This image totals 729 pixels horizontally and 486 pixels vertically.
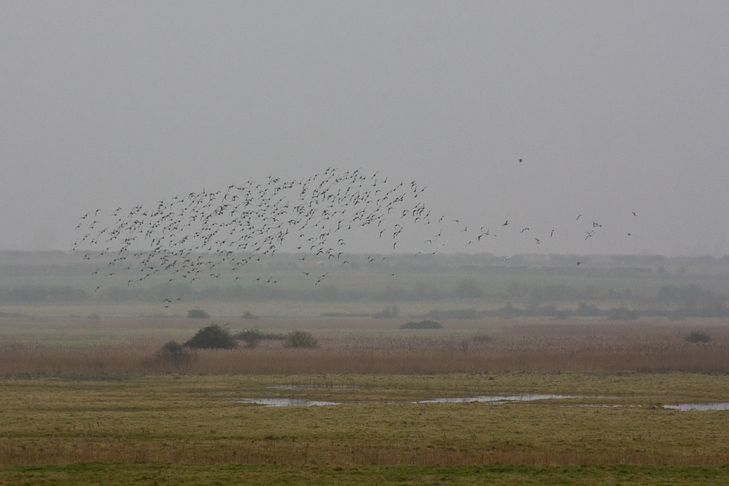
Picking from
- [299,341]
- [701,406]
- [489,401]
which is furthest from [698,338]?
[489,401]

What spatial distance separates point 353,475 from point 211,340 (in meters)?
43.5

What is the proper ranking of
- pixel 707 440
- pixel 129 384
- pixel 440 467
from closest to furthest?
1. pixel 440 467
2. pixel 707 440
3. pixel 129 384

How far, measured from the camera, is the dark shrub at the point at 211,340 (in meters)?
63.1

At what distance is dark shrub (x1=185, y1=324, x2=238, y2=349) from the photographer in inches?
2485

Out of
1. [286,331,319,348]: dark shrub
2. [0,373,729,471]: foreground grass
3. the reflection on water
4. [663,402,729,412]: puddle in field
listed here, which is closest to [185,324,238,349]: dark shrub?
[286,331,319,348]: dark shrub

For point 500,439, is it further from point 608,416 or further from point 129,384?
point 129,384

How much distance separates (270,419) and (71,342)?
4969 centimetres

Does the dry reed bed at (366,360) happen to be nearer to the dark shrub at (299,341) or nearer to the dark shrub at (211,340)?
the dark shrub at (211,340)

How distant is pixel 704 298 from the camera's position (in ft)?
566

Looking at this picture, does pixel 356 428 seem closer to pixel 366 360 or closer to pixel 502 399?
pixel 502 399

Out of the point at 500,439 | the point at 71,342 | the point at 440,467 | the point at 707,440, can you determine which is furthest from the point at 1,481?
the point at 71,342

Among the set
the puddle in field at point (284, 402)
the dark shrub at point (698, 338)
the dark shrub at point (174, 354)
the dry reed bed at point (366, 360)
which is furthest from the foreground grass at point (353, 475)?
the dark shrub at point (698, 338)

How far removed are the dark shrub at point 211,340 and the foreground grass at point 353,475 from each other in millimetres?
40821

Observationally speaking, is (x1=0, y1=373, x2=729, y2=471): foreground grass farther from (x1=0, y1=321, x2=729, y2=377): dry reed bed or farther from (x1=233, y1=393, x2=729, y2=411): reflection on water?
(x1=0, y1=321, x2=729, y2=377): dry reed bed
